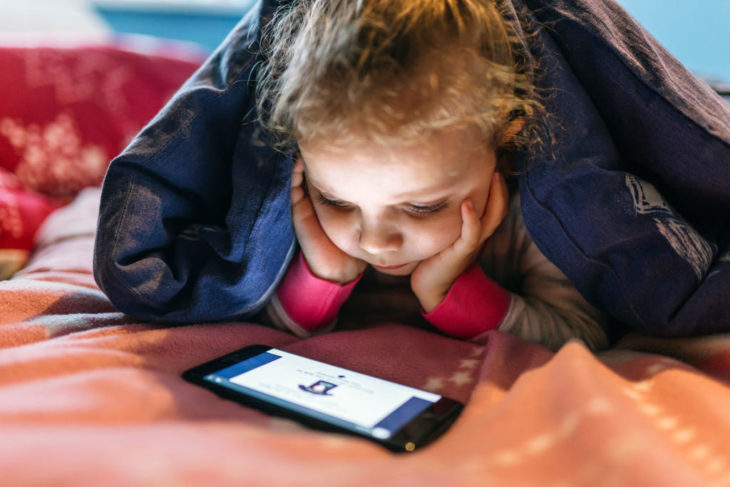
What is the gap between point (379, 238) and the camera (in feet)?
1.97

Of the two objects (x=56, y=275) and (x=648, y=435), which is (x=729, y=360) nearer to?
(x=648, y=435)

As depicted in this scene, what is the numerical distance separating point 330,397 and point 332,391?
0.05ft

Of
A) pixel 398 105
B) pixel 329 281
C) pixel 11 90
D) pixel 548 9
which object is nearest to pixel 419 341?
pixel 329 281

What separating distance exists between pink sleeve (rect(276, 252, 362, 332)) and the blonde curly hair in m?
0.20

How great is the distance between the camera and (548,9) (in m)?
0.62

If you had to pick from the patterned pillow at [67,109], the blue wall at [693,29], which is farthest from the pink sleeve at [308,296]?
the blue wall at [693,29]

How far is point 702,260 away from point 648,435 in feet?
1.00

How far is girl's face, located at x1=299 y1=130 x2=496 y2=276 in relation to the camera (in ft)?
1.82

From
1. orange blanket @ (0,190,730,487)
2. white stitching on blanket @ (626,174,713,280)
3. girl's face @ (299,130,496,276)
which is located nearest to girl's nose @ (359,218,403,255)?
girl's face @ (299,130,496,276)

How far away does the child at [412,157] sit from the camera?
0.53 meters

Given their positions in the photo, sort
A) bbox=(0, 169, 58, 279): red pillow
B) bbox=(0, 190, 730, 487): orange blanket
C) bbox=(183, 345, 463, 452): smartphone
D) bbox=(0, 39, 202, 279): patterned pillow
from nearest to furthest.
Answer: bbox=(0, 190, 730, 487): orange blanket, bbox=(183, 345, 463, 452): smartphone, bbox=(0, 169, 58, 279): red pillow, bbox=(0, 39, 202, 279): patterned pillow

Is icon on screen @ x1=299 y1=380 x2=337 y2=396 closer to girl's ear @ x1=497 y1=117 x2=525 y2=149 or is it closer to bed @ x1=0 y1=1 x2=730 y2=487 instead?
bed @ x1=0 y1=1 x2=730 y2=487

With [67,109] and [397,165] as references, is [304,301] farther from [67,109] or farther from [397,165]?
[67,109]

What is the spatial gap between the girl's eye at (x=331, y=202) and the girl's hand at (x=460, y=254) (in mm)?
131
